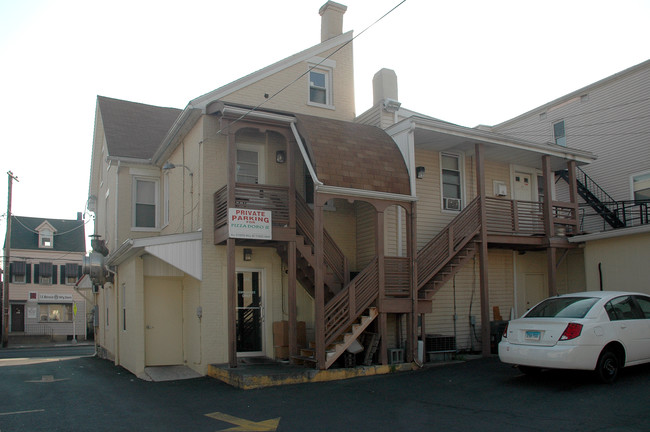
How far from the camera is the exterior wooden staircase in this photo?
11945 mm

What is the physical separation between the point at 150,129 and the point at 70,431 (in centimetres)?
1441

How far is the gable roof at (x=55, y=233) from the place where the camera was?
145 ft

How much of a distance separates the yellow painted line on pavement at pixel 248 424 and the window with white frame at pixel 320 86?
32.8ft

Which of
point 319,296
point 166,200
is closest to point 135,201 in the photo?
point 166,200

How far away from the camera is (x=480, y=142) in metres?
15.0

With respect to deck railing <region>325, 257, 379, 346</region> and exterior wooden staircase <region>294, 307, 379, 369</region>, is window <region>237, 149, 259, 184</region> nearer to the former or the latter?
deck railing <region>325, 257, 379, 346</region>

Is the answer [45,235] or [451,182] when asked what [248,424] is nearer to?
[451,182]

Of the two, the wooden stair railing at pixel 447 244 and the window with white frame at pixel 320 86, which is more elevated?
the window with white frame at pixel 320 86

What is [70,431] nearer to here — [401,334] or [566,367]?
[566,367]

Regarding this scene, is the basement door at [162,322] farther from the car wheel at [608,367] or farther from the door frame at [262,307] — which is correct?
the car wheel at [608,367]

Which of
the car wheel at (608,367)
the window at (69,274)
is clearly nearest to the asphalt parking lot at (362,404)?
the car wheel at (608,367)

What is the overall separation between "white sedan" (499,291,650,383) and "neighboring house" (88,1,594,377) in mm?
3594

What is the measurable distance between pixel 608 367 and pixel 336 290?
19.9ft

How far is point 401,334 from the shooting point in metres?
14.3
